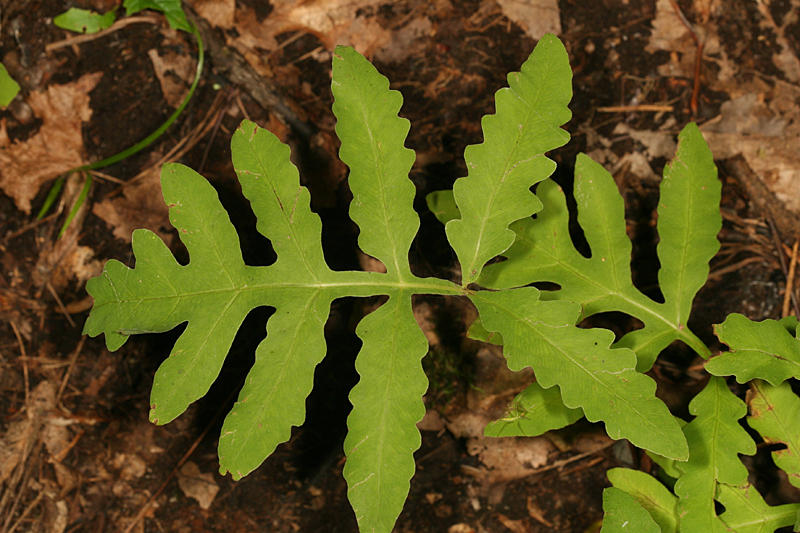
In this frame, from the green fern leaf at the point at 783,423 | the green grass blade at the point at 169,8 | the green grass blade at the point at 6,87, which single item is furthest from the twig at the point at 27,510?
the green fern leaf at the point at 783,423

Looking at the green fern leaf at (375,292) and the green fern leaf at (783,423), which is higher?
the green fern leaf at (375,292)

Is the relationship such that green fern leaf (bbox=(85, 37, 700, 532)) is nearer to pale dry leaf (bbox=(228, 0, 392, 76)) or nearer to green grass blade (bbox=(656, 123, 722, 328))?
green grass blade (bbox=(656, 123, 722, 328))

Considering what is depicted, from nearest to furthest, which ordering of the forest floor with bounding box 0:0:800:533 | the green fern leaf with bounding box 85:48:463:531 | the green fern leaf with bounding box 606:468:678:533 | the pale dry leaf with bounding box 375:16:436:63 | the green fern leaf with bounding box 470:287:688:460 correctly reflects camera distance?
the green fern leaf with bounding box 470:287:688:460 → the green fern leaf with bounding box 85:48:463:531 → the green fern leaf with bounding box 606:468:678:533 → the forest floor with bounding box 0:0:800:533 → the pale dry leaf with bounding box 375:16:436:63

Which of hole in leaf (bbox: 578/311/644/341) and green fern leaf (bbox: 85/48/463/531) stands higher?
green fern leaf (bbox: 85/48/463/531)

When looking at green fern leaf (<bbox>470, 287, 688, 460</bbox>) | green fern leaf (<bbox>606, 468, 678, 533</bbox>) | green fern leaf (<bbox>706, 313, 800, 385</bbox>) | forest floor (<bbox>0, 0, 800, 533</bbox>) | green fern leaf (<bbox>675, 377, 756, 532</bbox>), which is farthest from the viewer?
forest floor (<bbox>0, 0, 800, 533</bbox>)

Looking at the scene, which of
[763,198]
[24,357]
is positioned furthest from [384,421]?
[24,357]

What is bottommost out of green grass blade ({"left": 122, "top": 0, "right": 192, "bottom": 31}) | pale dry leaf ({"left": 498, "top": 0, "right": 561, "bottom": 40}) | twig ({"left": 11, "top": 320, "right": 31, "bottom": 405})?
twig ({"left": 11, "top": 320, "right": 31, "bottom": 405})

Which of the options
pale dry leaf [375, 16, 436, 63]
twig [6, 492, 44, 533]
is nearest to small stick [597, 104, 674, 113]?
pale dry leaf [375, 16, 436, 63]

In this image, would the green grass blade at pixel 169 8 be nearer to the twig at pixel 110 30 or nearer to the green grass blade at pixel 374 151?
the twig at pixel 110 30

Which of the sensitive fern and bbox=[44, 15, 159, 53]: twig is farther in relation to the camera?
bbox=[44, 15, 159, 53]: twig
